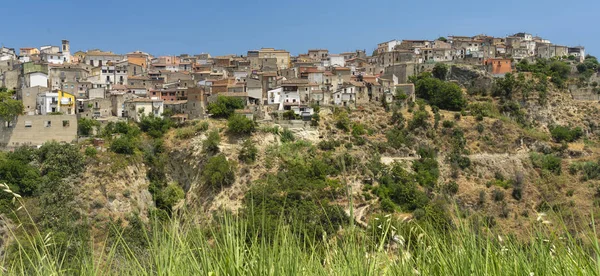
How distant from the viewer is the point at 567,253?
187 inches

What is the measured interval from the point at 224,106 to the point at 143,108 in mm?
4123

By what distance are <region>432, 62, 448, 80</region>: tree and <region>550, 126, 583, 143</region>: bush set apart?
8.42m

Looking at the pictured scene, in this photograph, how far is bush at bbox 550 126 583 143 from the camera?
34.2 metres

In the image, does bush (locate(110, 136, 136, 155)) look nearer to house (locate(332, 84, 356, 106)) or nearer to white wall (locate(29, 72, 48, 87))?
white wall (locate(29, 72, 48, 87))

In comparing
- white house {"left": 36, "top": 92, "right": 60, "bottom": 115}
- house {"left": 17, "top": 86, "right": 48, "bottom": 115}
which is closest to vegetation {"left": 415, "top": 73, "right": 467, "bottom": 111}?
white house {"left": 36, "top": 92, "right": 60, "bottom": 115}

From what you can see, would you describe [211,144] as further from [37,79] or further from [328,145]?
[37,79]

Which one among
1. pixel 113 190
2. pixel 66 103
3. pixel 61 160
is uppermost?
pixel 66 103

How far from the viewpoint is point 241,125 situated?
28141 mm

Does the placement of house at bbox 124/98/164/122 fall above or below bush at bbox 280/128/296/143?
above

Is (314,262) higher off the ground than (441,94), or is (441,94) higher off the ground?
(441,94)

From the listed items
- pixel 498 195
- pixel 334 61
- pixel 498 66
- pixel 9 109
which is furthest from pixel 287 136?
pixel 498 66

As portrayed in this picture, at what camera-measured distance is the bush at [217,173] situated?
25.0 m

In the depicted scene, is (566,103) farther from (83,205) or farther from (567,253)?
(567,253)

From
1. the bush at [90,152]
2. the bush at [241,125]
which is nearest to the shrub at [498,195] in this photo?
the bush at [241,125]
